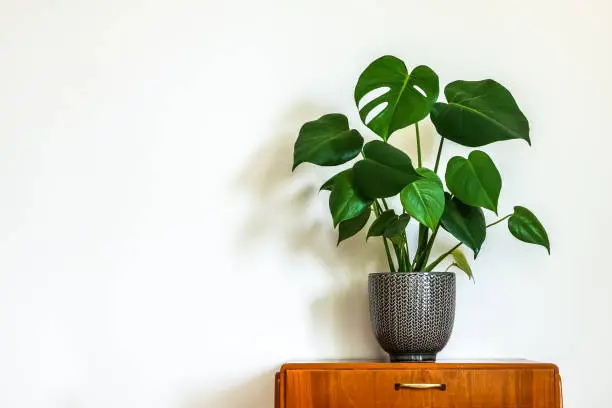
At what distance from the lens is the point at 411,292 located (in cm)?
166

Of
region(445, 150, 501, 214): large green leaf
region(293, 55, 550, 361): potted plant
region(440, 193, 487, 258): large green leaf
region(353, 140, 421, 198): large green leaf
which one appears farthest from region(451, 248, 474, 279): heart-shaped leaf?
region(353, 140, 421, 198): large green leaf

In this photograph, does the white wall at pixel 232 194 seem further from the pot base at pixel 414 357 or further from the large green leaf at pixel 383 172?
the large green leaf at pixel 383 172

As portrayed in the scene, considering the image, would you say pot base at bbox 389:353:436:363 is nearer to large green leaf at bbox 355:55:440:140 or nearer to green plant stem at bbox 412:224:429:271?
green plant stem at bbox 412:224:429:271

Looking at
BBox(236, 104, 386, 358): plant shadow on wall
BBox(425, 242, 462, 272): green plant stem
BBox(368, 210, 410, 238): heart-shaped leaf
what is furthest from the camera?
BBox(236, 104, 386, 358): plant shadow on wall

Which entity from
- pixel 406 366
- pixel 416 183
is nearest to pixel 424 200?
pixel 416 183

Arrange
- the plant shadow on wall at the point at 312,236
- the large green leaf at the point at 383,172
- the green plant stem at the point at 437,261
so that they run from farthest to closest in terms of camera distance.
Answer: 1. the plant shadow on wall at the point at 312,236
2. the green plant stem at the point at 437,261
3. the large green leaf at the point at 383,172

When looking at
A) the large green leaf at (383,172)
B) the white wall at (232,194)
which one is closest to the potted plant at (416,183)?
the large green leaf at (383,172)

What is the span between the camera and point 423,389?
156 centimetres

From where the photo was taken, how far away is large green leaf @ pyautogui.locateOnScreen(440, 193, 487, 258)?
164 cm

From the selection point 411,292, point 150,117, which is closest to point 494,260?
point 411,292

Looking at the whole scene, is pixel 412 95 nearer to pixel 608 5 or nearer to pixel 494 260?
pixel 494 260

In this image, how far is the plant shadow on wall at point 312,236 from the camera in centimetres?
189

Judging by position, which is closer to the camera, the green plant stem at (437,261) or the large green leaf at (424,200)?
the large green leaf at (424,200)

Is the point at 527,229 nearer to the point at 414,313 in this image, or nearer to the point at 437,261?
the point at 437,261
